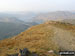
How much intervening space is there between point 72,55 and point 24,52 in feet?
26.5

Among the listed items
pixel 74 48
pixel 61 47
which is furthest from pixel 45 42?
pixel 74 48

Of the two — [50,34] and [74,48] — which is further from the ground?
[50,34]

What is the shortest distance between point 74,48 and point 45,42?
22.1 feet

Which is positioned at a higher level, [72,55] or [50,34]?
[50,34]

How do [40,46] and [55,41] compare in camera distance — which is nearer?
[40,46]

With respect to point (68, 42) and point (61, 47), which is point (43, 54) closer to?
point (61, 47)

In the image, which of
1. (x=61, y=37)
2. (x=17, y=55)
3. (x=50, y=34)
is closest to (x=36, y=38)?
(x=50, y=34)

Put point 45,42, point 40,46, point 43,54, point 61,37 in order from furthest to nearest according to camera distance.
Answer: point 61,37, point 45,42, point 40,46, point 43,54

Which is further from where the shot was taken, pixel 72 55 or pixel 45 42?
pixel 45 42

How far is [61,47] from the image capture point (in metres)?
28.9

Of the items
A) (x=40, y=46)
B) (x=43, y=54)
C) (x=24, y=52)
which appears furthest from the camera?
(x=40, y=46)

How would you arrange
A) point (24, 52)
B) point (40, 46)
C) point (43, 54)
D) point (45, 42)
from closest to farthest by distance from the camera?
1. point (24, 52)
2. point (43, 54)
3. point (40, 46)
4. point (45, 42)

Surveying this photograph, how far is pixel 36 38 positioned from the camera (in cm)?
3488

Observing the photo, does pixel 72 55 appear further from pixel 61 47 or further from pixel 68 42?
pixel 68 42
